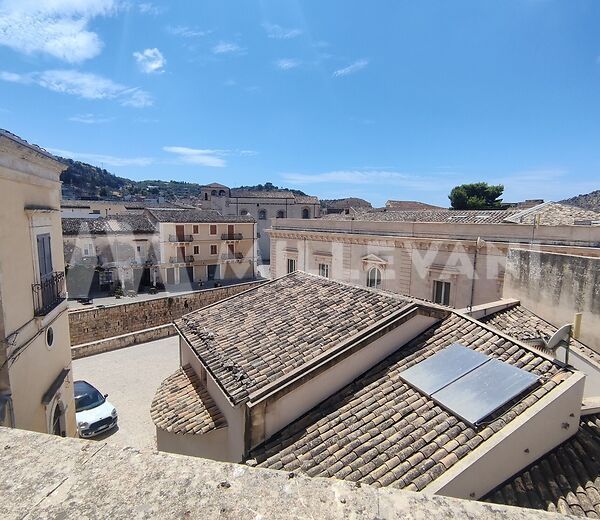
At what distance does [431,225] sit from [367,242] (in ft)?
12.0

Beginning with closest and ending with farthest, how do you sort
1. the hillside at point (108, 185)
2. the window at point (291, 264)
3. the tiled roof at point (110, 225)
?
the window at point (291, 264) → the tiled roof at point (110, 225) → the hillside at point (108, 185)

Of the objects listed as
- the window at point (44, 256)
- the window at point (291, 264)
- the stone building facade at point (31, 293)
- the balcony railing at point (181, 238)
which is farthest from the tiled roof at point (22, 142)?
the balcony railing at point (181, 238)

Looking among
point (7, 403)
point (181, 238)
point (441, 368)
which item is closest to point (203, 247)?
point (181, 238)

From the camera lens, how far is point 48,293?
6.32 m

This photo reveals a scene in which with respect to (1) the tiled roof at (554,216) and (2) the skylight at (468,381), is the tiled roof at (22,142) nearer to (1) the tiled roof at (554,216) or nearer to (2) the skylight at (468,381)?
(2) the skylight at (468,381)

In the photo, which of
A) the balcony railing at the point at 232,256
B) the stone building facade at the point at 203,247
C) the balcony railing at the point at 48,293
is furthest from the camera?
the balcony railing at the point at 232,256

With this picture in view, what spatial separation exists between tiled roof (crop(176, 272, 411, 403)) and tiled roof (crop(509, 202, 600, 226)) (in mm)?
11198

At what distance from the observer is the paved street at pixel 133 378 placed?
1038 cm

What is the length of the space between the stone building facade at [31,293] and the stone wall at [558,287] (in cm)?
956

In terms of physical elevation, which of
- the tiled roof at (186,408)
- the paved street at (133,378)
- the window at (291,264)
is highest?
the window at (291,264)

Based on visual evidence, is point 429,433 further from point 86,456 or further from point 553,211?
point 553,211

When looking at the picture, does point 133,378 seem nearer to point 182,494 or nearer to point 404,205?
point 182,494

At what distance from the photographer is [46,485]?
153 centimetres

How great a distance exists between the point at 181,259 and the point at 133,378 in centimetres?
2146
